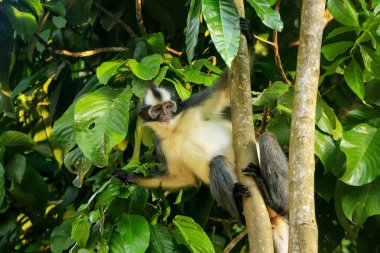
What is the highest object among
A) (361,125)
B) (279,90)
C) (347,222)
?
(279,90)

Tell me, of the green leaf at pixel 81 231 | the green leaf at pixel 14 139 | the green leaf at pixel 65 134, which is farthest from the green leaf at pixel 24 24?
the green leaf at pixel 81 231

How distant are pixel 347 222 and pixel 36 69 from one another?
11.7ft

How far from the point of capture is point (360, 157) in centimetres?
466

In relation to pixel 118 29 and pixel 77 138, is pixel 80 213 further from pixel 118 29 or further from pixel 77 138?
pixel 118 29

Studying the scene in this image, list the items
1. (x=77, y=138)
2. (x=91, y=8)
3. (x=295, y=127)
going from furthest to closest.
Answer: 1. (x=91, y=8)
2. (x=77, y=138)
3. (x=295, y=127)

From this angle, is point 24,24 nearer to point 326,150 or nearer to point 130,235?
point 130,235

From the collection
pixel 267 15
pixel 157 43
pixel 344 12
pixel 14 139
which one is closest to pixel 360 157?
pixel 344 12

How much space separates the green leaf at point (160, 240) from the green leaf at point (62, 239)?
0.81 m

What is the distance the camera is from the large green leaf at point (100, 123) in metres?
4.23

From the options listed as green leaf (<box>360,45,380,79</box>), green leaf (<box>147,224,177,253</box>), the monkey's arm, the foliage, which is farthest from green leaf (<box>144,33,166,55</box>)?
green leaf (<box>360,45,380,79</box>)

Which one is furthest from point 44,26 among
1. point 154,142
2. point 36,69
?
point 154,142

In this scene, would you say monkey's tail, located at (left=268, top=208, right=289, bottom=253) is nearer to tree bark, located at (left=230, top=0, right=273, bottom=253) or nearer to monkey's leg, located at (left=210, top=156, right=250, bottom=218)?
monkey's leg, located at (left=210, top=156, right=250, bottom=218)

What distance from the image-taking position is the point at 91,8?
645 cm

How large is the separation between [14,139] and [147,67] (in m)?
1.98
